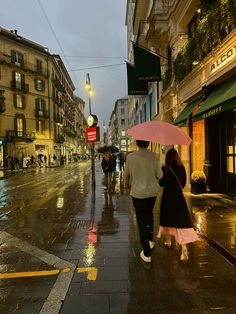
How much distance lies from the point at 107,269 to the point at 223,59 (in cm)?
732

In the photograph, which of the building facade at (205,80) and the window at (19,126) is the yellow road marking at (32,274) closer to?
the building facade at (205,80)

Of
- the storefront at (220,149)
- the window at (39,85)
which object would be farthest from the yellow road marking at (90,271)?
the window at (39,85)

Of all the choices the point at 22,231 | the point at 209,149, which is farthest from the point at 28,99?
the point at 22,231

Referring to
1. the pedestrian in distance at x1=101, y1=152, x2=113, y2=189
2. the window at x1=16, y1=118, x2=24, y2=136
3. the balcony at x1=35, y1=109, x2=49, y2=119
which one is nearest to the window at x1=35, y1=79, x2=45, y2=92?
the balcony at x1=35, y1=109, x2=49, y2=119

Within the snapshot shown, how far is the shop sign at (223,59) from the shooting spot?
31.8 ft

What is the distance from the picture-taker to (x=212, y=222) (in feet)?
27.2

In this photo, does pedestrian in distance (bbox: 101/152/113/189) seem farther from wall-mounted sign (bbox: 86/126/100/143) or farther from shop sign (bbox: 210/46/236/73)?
shop sign (bbox: 210/46/236/73)

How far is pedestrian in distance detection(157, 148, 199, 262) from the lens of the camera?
5637mm

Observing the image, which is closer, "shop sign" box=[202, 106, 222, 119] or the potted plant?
"shop sign" box=[202, 106, 222, 119]

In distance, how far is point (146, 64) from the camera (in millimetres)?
16609

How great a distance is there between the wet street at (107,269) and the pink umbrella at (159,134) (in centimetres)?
180

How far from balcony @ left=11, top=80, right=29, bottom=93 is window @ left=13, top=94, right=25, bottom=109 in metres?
0.92

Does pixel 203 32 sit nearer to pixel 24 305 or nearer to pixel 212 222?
pixel 212 222

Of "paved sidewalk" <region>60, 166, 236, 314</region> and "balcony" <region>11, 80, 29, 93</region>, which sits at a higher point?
"balcony" <region>11, 80, 29, 93</region>
